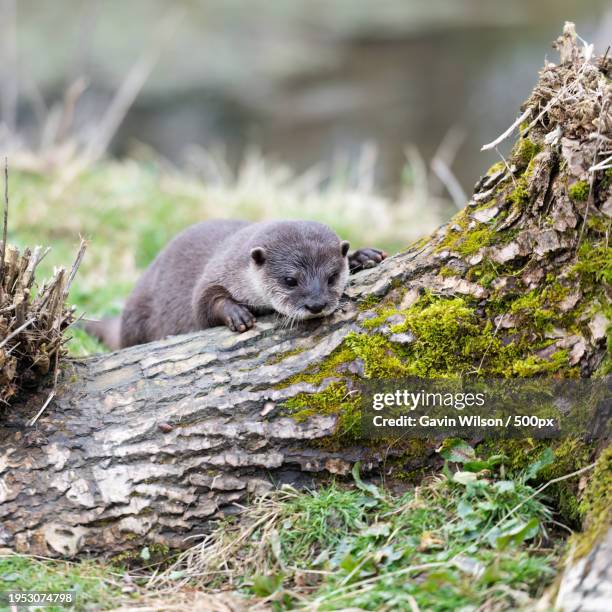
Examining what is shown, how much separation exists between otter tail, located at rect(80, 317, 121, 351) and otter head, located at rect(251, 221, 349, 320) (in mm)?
1552

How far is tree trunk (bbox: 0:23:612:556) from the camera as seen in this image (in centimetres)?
304

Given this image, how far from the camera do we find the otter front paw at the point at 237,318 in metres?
3.67

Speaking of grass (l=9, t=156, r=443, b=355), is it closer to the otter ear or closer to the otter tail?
the otter tail

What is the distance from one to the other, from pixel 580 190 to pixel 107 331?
137 inches

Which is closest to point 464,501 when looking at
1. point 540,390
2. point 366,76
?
point 540,390

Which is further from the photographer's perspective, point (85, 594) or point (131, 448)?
point (131, 448)

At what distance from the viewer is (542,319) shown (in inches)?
122

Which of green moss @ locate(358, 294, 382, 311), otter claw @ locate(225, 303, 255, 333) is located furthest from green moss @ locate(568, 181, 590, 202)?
otter claw @ locate(225, 303, 255, 333)

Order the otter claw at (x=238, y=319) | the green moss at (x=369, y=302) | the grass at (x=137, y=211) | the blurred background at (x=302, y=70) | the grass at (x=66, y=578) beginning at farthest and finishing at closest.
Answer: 1. the blurred background at (x=302, y=70)
2. the grass at (x=137, y=211)
3. the otter claw at (x=238, y=319)
4. the green moss at (x=369, y=302)
5. the grass at (x=66, y=578)

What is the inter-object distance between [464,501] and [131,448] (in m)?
1.31

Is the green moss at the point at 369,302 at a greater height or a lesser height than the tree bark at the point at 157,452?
greater

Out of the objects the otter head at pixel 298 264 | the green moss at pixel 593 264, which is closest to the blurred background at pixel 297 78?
the otter head at pixel 298 264

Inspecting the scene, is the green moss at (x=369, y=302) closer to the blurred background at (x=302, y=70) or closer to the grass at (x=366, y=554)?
the grass at (x=366, y=554)

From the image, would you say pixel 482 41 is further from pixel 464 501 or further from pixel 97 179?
pixel 464 501
